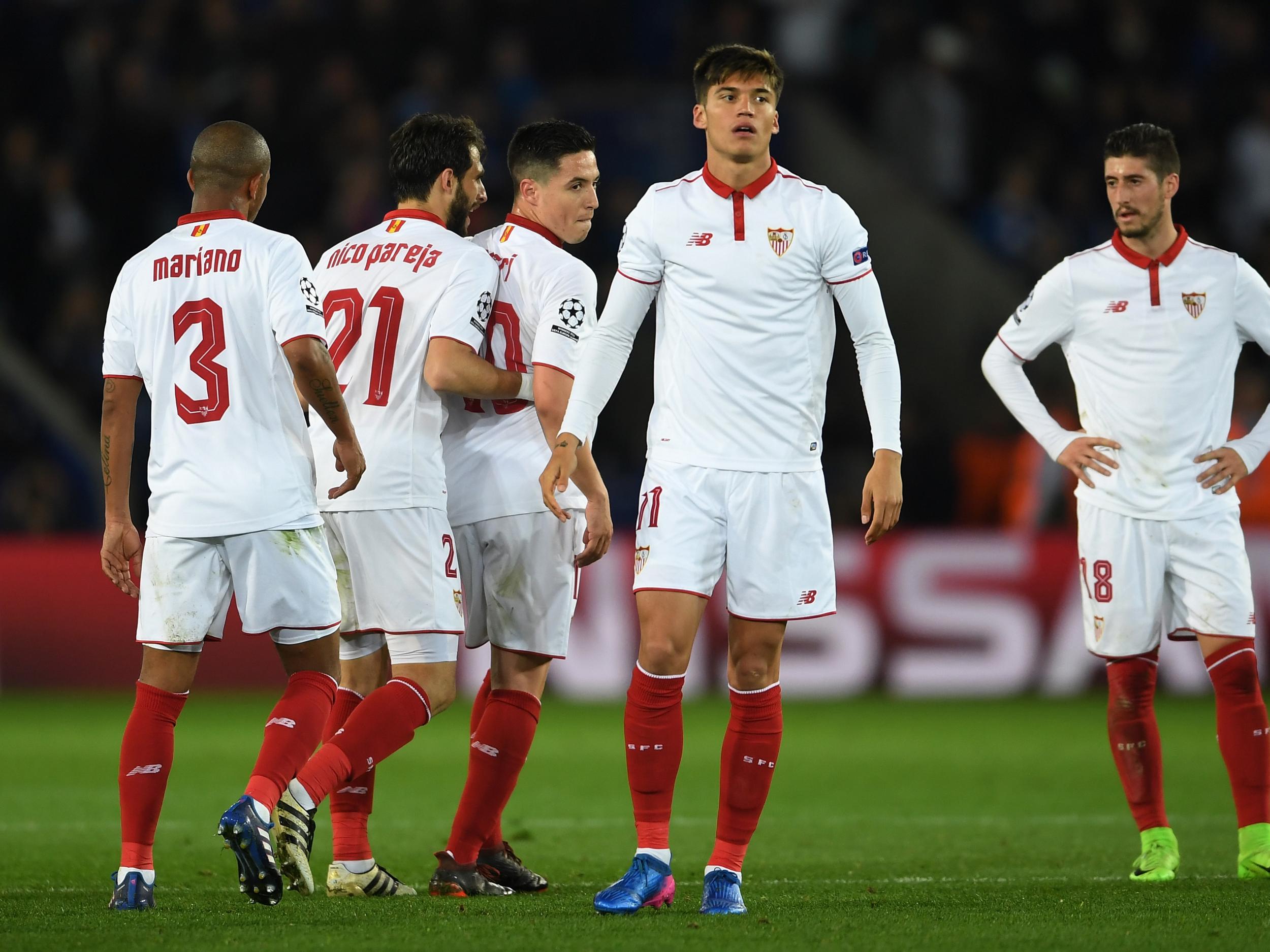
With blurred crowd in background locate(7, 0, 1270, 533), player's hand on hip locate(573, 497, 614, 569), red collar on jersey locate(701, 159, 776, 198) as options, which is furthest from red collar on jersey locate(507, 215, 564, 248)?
blurred crowd in background locate(7, 0, 1270, 533)

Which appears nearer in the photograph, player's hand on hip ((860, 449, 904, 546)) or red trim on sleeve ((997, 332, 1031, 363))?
player's hand on hip ((860, 449, 904, 546))

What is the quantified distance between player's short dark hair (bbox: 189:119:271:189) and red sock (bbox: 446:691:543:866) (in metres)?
1.92

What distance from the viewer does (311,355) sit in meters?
5.16

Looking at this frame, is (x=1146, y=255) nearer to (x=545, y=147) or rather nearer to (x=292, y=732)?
(x=545, y=147)

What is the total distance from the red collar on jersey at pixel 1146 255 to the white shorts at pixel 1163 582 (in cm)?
92

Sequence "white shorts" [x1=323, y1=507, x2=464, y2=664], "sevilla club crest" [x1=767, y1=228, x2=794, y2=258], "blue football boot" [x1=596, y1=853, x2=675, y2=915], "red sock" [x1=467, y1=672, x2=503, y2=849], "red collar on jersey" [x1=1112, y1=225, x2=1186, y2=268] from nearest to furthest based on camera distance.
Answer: "blue football boot" [x1=596, y1=853, x2=675, y2=915]
"sevilla club crest" [x1=767, y1=228, x2=794, y2=258]
"white shorts" [x1=323, y1=507, x2=464, y2=664]
"red sock" [x1=467, y1=672, x2=503, y2=849]
"red collar on jersey" [x1=1112, y1=225, x2=1186, y2=268]

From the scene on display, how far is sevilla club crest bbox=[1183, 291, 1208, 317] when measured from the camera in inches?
245

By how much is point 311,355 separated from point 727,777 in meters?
1.77

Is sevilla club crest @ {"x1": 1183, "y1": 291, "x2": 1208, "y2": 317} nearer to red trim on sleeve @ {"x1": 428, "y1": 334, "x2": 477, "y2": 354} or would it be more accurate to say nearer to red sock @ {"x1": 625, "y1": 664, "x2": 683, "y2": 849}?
red sock @ {"x1": 625, "y1": 664, "x2": 683, "y2": 849}

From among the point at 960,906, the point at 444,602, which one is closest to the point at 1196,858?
the point at 960,906

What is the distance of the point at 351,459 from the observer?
5266 millimetres

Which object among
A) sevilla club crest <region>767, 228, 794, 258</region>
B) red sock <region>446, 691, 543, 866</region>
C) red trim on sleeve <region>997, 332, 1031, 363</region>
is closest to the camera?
sevilla club crest <region>767, 228, 794, 258</region>

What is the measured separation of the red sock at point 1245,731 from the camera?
237 inches

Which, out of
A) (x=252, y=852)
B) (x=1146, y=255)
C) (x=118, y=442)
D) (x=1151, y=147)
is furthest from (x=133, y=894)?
(x=1151, y=147)
